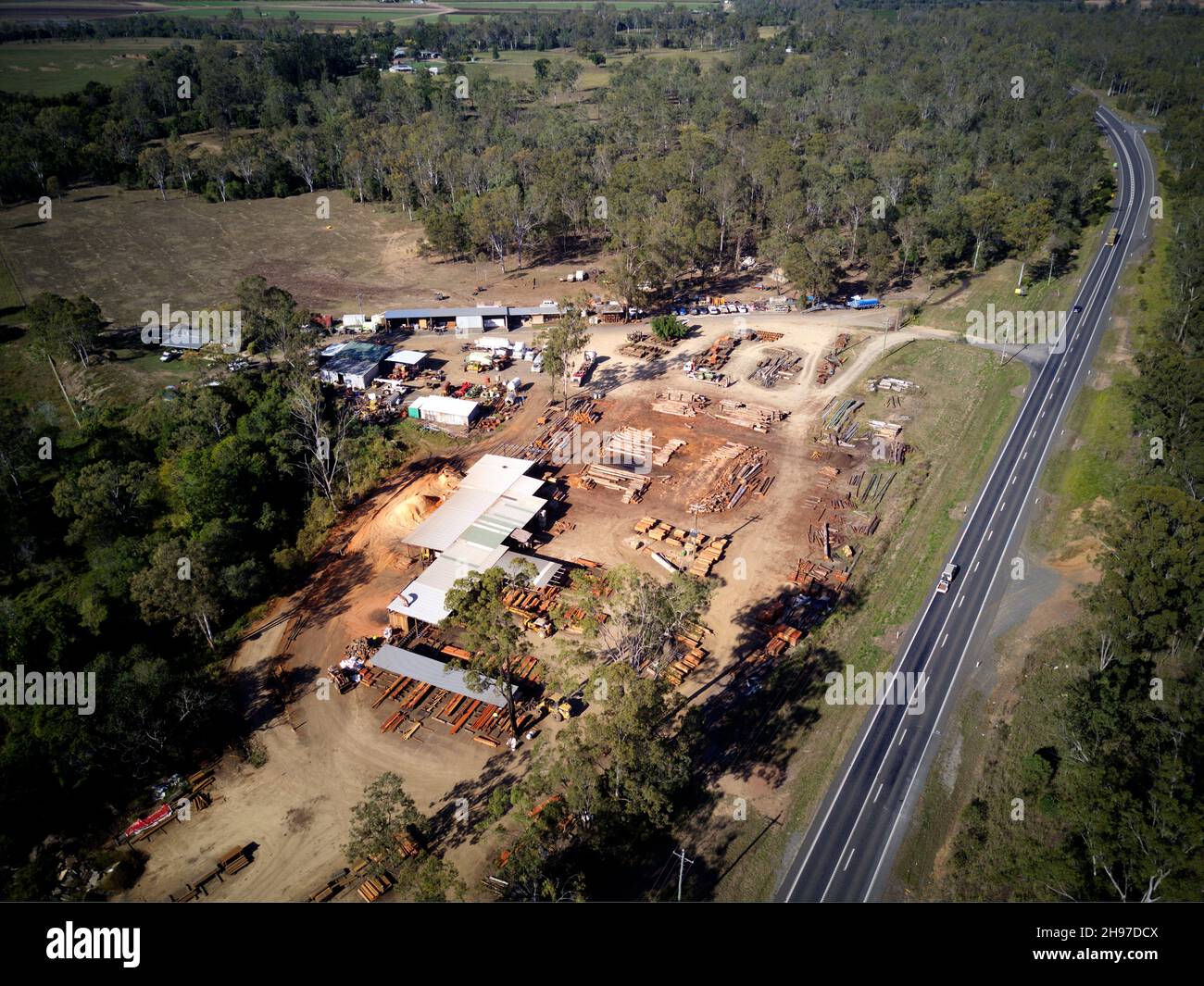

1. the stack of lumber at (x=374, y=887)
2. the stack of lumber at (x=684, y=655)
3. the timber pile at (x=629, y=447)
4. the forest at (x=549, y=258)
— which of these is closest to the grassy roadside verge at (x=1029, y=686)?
the forest at (x=549, y=258)

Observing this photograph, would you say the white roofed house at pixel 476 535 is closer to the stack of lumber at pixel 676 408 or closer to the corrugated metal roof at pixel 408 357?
the stack of lumber at pixel 676 408

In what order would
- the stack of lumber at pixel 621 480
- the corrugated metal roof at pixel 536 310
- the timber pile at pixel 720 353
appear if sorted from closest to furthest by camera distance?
the stack of lumber at pixel 621 480 < the timber pile at pixel 720 353 < the corrugated metal roof at pixel 536 310

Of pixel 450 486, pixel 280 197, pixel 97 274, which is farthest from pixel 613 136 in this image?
pixel 450 486

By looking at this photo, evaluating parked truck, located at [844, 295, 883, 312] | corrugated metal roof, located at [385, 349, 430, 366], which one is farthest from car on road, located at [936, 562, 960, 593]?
corrugated metal roof, located at [385, 349, 430, 366]

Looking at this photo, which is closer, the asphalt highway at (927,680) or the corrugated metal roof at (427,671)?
the asphalt highway at (927,680)

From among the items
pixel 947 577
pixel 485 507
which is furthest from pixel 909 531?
pixel 485 507

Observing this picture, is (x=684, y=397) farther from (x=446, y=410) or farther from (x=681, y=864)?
(x=681, y=864)
